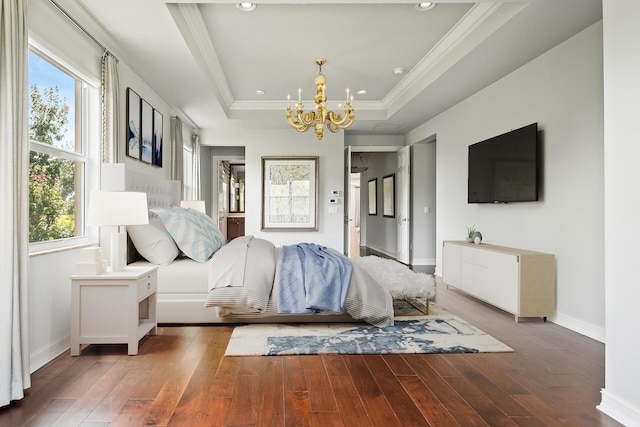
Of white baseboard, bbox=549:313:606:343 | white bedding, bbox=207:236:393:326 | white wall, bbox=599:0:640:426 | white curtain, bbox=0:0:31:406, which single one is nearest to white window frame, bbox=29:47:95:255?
white curtain, bbox=0:0:31:406

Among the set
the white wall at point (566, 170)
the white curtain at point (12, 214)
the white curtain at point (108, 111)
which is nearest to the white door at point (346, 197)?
the white wall at point (566, 170)

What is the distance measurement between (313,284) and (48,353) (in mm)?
1893

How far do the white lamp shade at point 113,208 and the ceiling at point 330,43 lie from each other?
4.55ft

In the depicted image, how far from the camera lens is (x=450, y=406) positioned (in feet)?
6.45

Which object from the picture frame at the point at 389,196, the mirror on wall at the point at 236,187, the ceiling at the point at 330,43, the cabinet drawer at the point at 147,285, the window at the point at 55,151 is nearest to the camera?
the window at the point at 55,151

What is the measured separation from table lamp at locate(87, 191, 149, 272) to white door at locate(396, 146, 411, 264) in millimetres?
5106

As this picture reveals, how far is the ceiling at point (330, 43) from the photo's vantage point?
Result: 297cm

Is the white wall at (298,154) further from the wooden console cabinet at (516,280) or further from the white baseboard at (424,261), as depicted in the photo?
the wooden console cabinet at (516,280)

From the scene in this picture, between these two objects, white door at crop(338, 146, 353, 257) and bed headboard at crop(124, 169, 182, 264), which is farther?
white door at crop(338, 146, 353, 257)

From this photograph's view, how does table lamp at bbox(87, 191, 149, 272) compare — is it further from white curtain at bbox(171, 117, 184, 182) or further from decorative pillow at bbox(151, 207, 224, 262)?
white curtain at bbox(171, 117, 184, 182)

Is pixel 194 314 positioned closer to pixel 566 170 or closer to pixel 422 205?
pixel 566 170

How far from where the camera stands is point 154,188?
428 cm

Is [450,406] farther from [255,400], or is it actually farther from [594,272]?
[594,272]

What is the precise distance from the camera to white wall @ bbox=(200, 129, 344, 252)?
6.93 m
